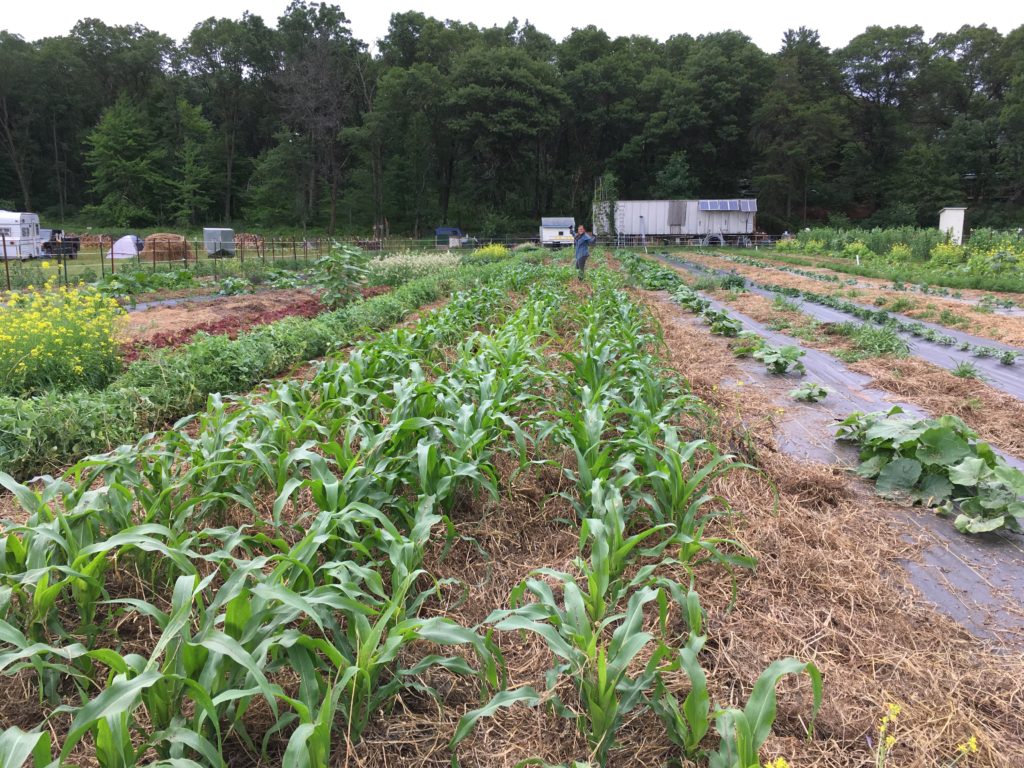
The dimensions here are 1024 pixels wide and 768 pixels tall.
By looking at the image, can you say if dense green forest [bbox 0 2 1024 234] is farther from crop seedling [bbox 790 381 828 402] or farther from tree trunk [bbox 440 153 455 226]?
crop seedling [bbox 790 381 828 402]

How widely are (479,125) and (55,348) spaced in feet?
154

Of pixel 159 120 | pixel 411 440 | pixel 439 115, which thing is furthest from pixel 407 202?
pixel 411 440

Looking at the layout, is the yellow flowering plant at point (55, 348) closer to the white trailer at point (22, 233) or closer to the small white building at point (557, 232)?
the white trailer at point (22, 233)

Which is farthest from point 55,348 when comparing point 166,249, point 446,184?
point 446,184

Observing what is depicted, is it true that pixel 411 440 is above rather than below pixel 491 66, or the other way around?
below

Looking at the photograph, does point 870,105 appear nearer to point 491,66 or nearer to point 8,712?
point 491,66

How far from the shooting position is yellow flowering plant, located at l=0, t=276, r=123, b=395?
5.27 metres

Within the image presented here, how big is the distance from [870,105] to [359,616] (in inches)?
2823

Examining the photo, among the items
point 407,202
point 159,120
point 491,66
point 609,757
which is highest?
point 491,66

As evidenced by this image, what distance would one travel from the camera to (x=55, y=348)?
18.2ft

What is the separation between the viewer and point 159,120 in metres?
51.3

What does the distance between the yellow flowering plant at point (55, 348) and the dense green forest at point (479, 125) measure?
42449mm

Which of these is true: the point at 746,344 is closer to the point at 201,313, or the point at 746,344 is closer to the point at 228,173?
the point at 201,313

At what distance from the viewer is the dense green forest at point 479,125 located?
47906 mm
